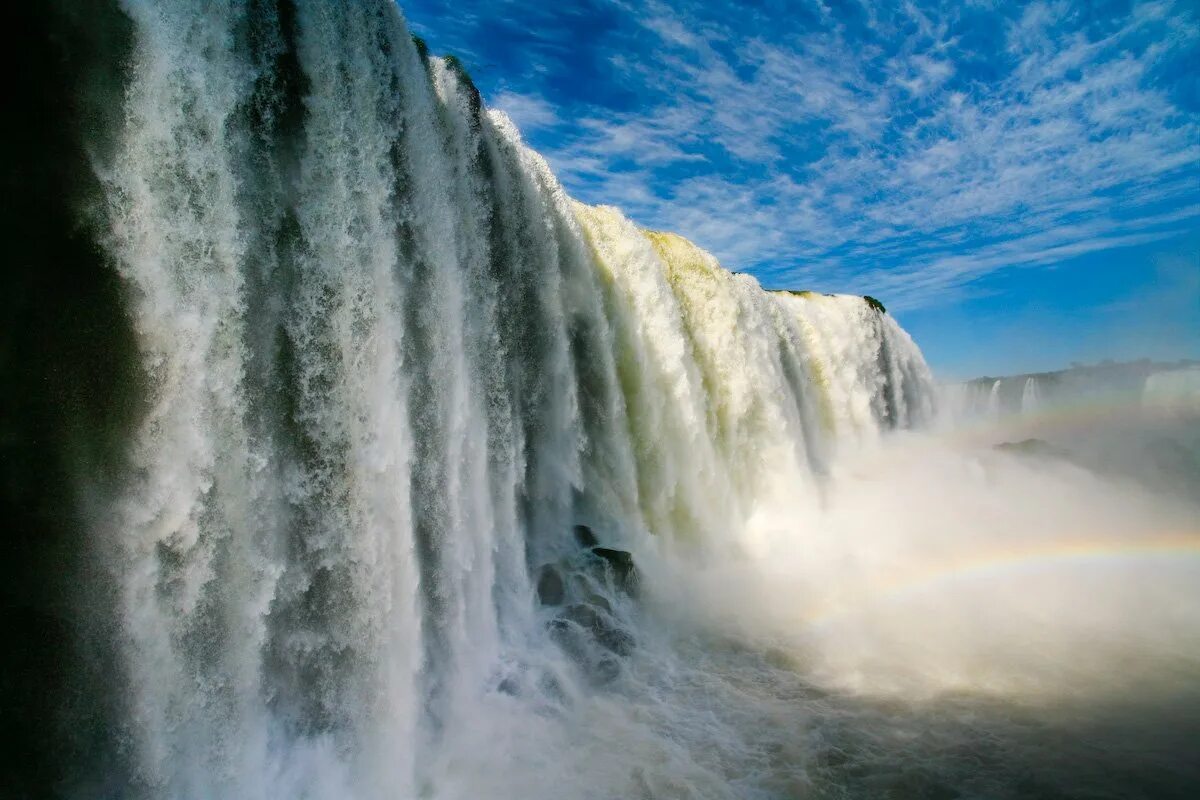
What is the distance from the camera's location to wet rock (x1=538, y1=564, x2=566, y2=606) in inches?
346

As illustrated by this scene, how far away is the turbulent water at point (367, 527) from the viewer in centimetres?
432

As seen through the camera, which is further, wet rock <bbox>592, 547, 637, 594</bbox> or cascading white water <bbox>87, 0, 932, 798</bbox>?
wet rock <bbox>592, 547, 637, 594</bbox>

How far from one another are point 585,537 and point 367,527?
4.95m

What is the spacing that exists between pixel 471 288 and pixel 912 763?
6.92 meters

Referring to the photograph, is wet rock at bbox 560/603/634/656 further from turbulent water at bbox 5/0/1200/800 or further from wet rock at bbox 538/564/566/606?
wet rock at bbox 538/564/566/606

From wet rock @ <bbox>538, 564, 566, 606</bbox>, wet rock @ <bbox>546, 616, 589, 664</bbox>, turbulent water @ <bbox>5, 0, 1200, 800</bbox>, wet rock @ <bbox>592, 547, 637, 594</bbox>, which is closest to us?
turbulent water @ <bbox>5, 0, 1200, 800</bbox>

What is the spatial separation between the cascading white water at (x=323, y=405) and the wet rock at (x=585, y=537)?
2.30 feet

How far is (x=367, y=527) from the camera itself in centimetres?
588

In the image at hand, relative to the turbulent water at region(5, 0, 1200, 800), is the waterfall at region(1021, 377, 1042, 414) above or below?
above

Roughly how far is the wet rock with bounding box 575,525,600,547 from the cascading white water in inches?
27.6

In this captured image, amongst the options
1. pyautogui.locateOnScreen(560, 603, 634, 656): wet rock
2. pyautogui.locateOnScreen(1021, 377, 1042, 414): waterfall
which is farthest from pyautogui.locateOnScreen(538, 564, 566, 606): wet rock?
pyautogui.locateOnScreen(1021, 377, 1042, 414): waterfall

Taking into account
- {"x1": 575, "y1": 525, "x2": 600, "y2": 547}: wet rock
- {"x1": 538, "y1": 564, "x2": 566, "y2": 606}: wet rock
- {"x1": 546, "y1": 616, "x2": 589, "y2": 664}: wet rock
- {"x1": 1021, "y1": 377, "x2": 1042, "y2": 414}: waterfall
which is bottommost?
{"x1": 546, "y1": 616, "x2": 589, "y2": 664}: wet rock

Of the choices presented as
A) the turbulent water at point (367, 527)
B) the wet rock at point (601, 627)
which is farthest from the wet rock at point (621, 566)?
the wet rock at point (601, 627)

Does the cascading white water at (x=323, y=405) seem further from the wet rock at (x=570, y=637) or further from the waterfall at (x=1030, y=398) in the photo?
the waterfall at (x=1030, y=398)
